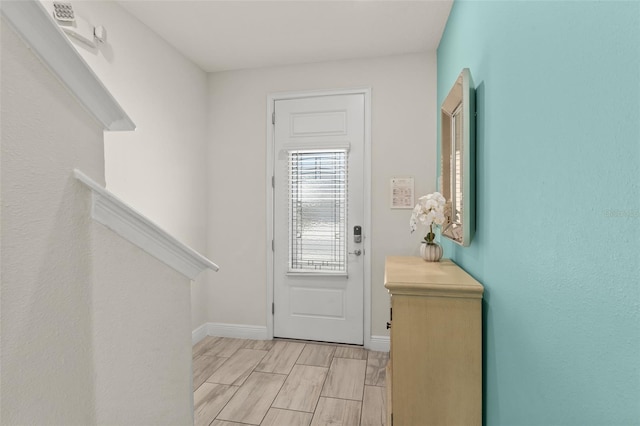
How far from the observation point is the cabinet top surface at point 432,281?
4.68 ft

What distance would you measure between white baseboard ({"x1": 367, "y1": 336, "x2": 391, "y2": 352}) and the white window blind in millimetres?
695

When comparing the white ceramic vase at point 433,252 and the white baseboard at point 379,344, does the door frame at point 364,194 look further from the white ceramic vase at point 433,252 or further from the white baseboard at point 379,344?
the white ceramic vase at point 433,252

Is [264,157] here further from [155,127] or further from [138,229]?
[138,229]

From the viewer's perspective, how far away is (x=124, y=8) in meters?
2.35

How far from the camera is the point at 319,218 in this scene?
3172mm

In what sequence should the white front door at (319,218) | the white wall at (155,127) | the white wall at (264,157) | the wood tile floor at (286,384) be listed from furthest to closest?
1. the white front door at (319,218)
2. the white wall at (264,157)
3. the white wall at (155,127)
4. the wood tile floor at (286,384)

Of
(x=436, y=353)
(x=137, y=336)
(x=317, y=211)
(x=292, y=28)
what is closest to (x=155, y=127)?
(x=292, y=28)

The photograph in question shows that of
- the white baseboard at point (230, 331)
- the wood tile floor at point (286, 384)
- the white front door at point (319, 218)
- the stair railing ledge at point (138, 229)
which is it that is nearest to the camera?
the stair railing ledge at point (138, 229)

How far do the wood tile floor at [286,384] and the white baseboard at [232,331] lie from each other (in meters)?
0.07

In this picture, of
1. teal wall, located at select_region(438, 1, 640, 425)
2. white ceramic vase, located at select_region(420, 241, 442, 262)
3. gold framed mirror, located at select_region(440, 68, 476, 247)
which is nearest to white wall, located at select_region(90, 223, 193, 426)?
teal wall, located at select_region(438, 1, 640, 425)

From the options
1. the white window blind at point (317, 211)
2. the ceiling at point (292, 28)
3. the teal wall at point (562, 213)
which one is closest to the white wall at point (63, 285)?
the teal wall at point (562, 213)

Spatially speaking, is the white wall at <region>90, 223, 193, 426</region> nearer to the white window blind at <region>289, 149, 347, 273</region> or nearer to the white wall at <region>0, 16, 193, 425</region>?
the white wall at <region>0, 16, 193, 425</region>

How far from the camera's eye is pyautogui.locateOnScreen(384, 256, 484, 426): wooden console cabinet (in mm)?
1407

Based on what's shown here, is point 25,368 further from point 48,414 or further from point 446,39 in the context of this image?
point 446,39
